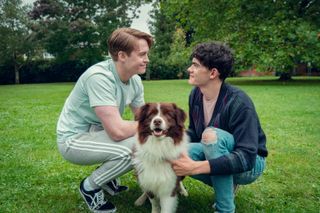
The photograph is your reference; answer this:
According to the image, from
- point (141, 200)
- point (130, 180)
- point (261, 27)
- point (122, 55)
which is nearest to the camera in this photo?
point (122, 55)

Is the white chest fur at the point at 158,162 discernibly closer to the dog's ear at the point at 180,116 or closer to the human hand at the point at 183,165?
the human hand at the point at 183,165

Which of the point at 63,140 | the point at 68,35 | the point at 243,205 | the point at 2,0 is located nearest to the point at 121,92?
the point at 63,140

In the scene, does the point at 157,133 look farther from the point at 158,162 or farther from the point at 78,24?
the point at 78,24

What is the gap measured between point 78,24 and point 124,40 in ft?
100

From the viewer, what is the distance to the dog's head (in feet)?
10.7

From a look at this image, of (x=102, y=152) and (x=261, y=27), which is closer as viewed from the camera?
(x=102, y=152)

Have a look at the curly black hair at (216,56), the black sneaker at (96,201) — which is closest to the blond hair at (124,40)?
the curly black hair at (216,56)

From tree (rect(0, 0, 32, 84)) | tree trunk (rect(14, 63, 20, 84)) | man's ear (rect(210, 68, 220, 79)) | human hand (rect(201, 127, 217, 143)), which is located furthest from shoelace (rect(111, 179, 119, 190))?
tree trunk (rect(14, 63, 20, 84))

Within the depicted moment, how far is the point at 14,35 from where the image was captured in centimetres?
3616

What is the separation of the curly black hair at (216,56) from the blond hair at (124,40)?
0.60 m

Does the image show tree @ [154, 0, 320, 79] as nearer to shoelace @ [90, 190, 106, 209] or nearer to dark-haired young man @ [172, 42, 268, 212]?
dark-haired young man @ [172, 42, 268, 212]

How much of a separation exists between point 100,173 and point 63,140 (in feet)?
1.68

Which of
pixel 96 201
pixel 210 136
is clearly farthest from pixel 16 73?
pixel 210 136

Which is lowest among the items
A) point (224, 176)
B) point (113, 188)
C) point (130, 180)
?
point (130, 180)
